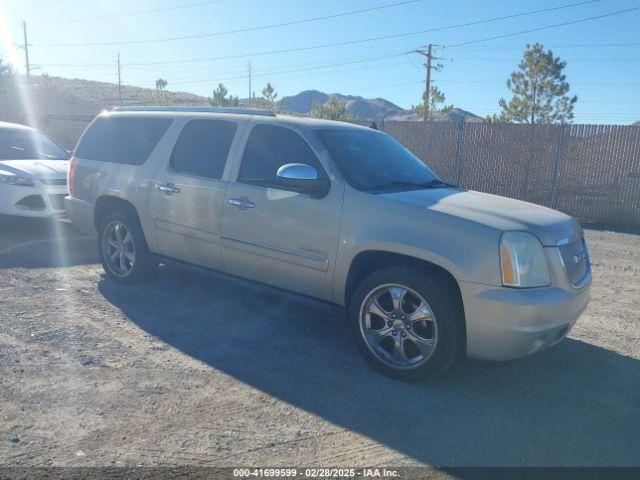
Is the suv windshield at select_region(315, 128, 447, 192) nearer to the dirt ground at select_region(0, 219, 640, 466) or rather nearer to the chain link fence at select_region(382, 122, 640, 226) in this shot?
the dirt ground at select_region(0, 219, 640, 466)

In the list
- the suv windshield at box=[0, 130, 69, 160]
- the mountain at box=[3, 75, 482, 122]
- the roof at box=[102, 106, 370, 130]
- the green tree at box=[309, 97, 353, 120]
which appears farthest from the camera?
the mountain at box=[3, 75, 482, 122]

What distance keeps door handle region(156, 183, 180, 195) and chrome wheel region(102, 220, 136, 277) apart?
0.73 meters

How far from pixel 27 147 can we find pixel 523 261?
874 cm

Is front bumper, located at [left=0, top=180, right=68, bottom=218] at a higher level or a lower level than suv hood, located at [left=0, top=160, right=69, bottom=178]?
lower

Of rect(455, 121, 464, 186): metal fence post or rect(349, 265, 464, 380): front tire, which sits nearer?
rect(349, 265, 464, 380): front tire

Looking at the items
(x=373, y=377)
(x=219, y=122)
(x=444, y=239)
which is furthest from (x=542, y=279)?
(x=219, y=122)

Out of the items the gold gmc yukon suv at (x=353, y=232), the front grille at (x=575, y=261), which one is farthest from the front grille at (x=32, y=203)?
the front grille at (x=575, y=261)

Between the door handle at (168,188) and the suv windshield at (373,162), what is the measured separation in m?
1.61

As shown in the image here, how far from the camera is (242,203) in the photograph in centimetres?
514

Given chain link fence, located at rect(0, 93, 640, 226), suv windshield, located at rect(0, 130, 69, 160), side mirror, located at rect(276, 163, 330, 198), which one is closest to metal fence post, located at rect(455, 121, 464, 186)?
chain link fence, located at rect(0, 93, 640, 226)

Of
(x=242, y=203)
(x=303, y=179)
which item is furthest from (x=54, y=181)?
(x=303, y=179)

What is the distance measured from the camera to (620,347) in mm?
5109

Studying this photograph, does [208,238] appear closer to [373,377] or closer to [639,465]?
[373,377]

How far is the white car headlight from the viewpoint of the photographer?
3.89 metres
